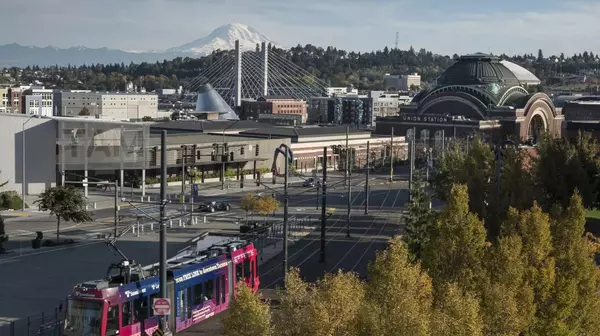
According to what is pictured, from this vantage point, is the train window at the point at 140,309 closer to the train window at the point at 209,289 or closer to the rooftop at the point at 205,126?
the train window at the point at 209,289

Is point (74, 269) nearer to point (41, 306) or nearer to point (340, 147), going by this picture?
point (41, 306)

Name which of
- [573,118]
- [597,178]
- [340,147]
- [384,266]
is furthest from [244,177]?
[573,118]

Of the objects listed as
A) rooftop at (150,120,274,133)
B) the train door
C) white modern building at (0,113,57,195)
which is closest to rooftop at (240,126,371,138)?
rooftop at (150,120,274,133)

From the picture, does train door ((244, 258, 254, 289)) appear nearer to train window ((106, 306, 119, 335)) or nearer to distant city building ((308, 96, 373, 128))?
train window ((106, 306, 119, 335))

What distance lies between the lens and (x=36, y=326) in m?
24.3

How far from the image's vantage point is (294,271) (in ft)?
55.3

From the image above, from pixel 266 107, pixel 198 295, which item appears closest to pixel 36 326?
pixel 198 295

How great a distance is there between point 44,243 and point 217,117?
8311 centimetres

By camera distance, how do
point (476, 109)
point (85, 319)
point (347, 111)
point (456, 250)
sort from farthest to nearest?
point (347, 111)
point (476, 109)
point (456, 250)
point (85, 319)

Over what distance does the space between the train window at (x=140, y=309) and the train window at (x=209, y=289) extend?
3012mm

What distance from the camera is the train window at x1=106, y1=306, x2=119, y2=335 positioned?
2009 centimetres

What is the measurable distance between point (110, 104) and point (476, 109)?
62.9 meters

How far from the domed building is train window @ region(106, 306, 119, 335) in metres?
85.0

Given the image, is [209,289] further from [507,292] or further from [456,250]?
[507,292]
